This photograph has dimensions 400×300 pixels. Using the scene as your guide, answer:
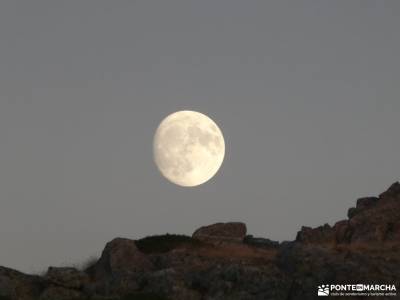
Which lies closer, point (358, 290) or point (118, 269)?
point (358, 290)

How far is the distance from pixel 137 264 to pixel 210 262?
728 cm

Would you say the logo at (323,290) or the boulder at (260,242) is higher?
the boulder at (260,242)

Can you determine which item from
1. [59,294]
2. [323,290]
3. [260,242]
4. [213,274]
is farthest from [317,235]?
[59,294]

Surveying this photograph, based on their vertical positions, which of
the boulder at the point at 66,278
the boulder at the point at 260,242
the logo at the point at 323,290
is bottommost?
the logo at the point at 323,290

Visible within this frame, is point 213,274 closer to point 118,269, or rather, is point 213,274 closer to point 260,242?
point 118,269

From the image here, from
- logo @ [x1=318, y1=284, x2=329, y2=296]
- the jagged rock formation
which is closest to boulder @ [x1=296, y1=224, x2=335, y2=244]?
the jagged rock formation

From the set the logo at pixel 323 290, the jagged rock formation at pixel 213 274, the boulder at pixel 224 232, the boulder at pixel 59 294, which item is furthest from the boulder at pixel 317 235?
the boulder at pixel 59 294

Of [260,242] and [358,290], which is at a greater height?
[260,242]

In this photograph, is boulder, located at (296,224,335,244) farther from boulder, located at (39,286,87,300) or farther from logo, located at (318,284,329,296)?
boulder, located at (39,286,87,300)

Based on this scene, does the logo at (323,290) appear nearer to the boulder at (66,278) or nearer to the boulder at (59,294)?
the boulder at (59,294)

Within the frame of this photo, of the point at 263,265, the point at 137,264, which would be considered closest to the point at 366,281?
the point at 263,265

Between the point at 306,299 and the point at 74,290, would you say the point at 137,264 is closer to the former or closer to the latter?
the point at 74,290

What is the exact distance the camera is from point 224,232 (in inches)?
3292

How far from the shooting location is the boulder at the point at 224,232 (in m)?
80.8
